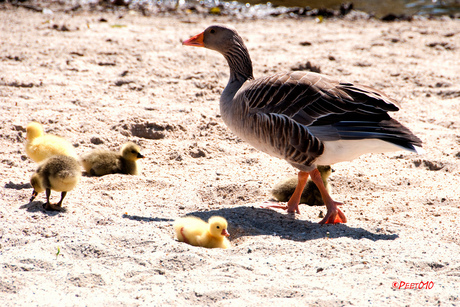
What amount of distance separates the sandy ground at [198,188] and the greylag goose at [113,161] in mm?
112

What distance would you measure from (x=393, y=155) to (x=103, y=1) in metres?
10.2

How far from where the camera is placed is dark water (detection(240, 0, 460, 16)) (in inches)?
575

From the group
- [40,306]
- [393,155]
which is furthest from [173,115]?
[40,306]

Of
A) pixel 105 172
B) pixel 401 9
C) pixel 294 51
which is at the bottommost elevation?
pixel 105 172

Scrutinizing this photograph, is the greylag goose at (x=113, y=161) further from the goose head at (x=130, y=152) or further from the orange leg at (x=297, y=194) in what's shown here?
the orange leg at (x=297, y=194)

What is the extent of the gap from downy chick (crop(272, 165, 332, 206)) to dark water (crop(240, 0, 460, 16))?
10061 mm

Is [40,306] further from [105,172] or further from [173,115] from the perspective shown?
[173,115]

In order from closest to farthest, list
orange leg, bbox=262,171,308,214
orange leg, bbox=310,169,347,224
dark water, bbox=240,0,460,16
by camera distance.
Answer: orange leg, bbox=310,169,347,224 < orange leg, bbox=262,171,308,214 < dark water, bbox=240,0,460,16

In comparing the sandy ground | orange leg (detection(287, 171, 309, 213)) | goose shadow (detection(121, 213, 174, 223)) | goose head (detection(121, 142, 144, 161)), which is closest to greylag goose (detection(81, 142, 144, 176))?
goose head (detection(121, 142, 144, 161))

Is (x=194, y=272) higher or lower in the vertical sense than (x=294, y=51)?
lower

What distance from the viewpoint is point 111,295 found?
11.4ft

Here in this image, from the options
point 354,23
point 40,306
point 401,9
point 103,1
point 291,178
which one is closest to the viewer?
point 40,306

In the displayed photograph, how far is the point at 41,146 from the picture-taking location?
558cm

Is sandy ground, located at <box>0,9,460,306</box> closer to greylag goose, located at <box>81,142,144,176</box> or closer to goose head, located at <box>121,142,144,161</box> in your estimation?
greylag goose, located at <box>81,142,144,176</box>
